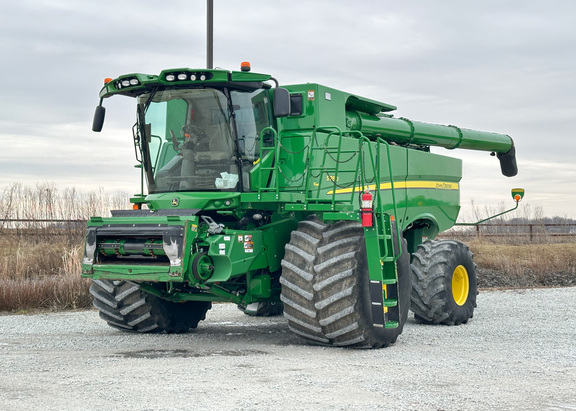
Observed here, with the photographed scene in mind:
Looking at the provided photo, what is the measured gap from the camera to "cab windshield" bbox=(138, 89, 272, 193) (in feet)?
30.5

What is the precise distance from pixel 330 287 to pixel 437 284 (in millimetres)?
3230

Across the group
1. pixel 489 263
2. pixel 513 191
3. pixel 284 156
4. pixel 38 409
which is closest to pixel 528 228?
pixel 489 263

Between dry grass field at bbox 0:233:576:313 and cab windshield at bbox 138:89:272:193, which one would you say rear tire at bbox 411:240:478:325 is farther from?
dry grass field at bbox 0:233:576:313

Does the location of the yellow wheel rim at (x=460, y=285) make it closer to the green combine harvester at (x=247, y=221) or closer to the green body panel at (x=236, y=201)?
the green combine harvester at (x=247, y=221)

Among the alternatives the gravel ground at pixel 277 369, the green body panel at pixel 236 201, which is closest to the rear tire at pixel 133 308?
the gravel ground at pixel 277 369

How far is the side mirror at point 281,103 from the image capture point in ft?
29.0

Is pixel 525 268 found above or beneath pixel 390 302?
beneath

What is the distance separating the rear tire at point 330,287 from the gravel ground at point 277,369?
233 millimetres

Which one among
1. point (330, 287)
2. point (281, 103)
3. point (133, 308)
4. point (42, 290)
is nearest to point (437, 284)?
point (330, 287)

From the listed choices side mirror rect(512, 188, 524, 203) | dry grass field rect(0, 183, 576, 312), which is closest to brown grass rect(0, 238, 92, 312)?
dry grass field rect(0, 183, 576, 312)

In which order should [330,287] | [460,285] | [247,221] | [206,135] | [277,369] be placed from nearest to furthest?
[277,369], [330,287], [206,135], [247,221], [460,285]

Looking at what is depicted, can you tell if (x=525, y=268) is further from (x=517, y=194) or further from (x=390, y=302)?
(x=390, y=302)

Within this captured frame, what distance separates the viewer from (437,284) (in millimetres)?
11250

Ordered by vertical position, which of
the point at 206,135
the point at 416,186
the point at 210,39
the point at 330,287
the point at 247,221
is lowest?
the point at 330,287
